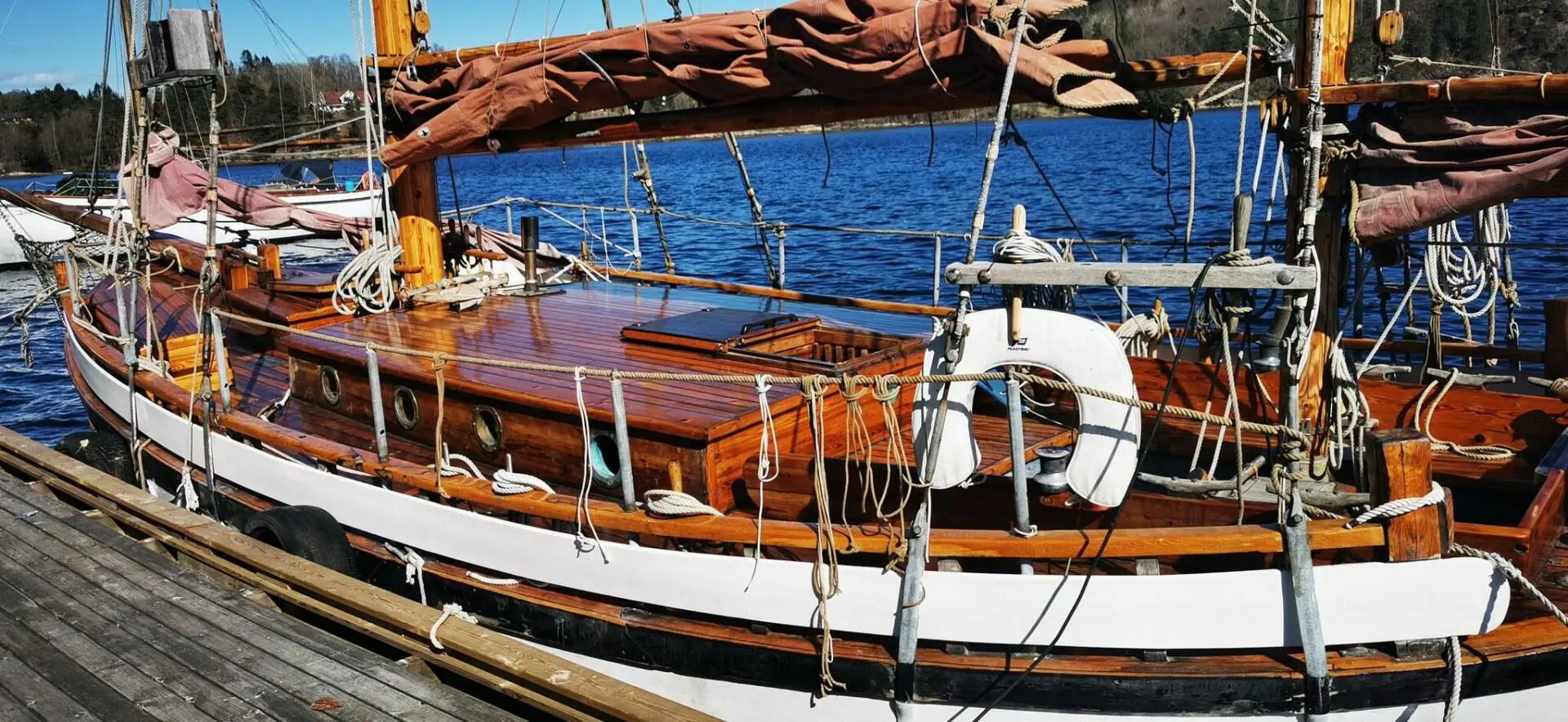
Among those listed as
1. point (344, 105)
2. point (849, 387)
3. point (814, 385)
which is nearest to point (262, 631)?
point (814, 385)

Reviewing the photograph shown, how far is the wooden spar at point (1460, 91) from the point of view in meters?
4.61

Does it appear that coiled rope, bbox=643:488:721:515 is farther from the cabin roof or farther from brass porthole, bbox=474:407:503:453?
brass porthole, bbox=474:407:503:453

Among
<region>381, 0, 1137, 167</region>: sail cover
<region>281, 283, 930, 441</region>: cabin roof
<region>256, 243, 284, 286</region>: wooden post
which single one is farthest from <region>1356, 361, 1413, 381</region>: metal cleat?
<region>256, 243, 284, 286</region>: wooden post

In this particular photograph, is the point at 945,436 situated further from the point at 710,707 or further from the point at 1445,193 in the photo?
the point at 1445,193

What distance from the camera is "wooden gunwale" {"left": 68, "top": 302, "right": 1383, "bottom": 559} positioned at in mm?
4328

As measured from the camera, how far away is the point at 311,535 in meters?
6.58

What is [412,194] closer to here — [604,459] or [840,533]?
[604,459]

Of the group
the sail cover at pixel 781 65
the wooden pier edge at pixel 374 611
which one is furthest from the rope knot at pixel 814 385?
the sail cover at pixel 781 65

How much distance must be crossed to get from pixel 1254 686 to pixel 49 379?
767 inches

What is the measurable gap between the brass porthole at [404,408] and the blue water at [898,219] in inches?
135

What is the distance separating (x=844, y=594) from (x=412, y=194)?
5.70m

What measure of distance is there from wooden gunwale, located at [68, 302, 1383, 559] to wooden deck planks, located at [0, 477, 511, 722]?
38.5 inches

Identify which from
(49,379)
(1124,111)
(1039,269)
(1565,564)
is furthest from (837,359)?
(49,379)

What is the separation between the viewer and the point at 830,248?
81.3 ft
